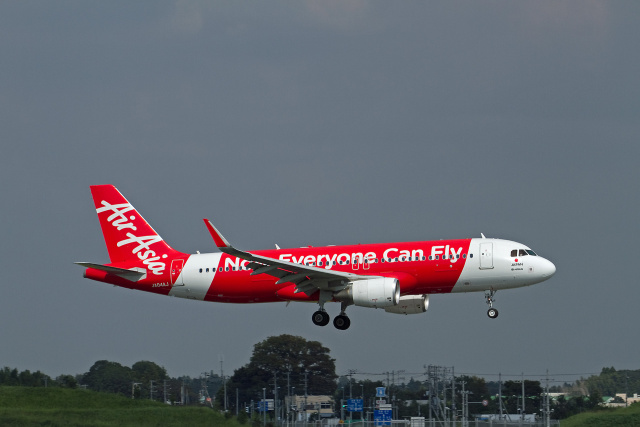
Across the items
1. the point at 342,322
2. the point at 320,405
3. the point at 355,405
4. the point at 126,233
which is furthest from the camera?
the point at 320,405

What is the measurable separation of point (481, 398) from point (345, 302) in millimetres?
52688

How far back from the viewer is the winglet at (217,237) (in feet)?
151

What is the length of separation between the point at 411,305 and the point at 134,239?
16685 millimetres

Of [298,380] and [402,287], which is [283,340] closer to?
[298,380]

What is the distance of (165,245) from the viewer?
5734 centimetres

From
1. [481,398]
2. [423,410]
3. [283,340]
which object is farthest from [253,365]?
[481,398]

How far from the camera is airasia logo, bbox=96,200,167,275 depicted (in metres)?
56.0

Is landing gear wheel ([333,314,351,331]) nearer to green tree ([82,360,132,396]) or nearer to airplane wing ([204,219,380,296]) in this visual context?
airplane wing ([204,219,380,296])

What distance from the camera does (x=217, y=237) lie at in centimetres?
4616

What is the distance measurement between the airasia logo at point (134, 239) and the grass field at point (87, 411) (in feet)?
25.0

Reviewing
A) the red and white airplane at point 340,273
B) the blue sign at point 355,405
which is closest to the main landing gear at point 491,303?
the red and white airplane at point 340,273

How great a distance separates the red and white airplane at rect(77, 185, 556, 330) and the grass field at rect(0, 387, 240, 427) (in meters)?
6.47

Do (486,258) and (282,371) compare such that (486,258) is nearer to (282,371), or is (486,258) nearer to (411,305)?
(411,305)

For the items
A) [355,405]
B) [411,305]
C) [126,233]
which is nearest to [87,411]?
[126,233]
